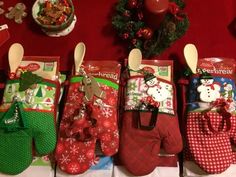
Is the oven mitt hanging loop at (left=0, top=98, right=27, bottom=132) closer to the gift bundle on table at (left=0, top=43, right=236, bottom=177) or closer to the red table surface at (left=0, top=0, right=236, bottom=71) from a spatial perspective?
the gift bundle on table at (left=0, top=43, right=236, bottom=177)

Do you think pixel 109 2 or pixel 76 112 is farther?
pixel 109 2

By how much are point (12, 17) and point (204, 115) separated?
541mm

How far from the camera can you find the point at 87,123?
761 mm

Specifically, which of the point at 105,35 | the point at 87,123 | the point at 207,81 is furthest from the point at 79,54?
the point at 207,81

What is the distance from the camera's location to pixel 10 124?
2.50 feet

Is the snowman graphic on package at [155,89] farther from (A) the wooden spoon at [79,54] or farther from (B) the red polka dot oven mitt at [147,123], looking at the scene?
(A) the wooden spoon at [79,54]

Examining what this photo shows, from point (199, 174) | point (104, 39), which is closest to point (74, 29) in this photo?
point (104, 39)

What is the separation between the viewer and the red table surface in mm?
906

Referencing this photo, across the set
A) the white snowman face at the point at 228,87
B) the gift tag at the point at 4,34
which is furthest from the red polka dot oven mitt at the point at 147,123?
the gift tag at the point at 4,34

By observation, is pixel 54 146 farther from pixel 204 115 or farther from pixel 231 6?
pixel 231 6

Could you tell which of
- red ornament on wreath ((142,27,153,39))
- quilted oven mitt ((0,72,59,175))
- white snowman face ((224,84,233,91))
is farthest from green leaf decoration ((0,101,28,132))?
white snowman face ((224,84,233,91))

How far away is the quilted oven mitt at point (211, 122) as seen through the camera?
2.45 feet

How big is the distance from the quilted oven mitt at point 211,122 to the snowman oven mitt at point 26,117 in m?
A: 0.29

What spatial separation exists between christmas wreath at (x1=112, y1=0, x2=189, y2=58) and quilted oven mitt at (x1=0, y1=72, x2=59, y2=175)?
217 millimetres
